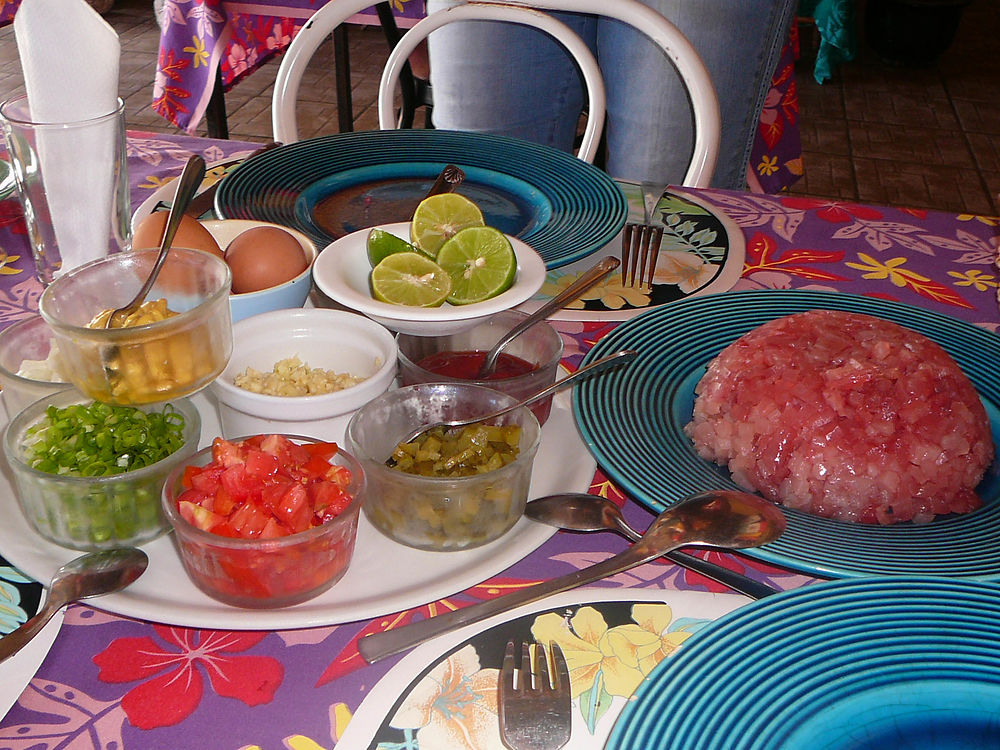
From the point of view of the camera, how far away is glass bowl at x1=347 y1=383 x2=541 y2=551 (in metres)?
0.68

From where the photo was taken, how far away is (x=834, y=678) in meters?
0.56

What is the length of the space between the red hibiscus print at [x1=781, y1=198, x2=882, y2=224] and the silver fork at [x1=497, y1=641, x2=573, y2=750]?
0.88 metres

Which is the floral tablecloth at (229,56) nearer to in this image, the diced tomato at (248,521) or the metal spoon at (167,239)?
the metal spoon at (167,239)

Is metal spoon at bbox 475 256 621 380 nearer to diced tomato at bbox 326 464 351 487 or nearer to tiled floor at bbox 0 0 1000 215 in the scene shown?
diced tomato at bbox 326 464 351 487

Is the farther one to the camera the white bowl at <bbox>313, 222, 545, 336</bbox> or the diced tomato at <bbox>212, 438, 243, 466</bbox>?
the white bowl at <bbox>313, 222, 545, 336</bbox>

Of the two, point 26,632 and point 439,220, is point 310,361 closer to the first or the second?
point 439,220

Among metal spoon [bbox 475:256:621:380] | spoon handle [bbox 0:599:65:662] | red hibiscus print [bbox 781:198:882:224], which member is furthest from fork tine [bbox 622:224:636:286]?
spoon handle [bbox 0:599:65:662]

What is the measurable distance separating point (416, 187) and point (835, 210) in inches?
22.7

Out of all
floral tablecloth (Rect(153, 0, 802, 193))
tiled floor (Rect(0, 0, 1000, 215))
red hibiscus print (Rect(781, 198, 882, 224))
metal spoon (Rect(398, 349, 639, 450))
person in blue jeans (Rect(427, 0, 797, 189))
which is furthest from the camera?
tiled floor (Rect(0, 0, 1000, 215))

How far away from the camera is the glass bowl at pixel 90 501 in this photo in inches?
Result: 25.9

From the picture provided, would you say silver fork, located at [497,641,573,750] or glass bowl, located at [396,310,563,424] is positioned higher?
glass bowl, located at [396,310,563,424]

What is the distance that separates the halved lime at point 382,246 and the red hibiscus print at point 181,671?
426 mm

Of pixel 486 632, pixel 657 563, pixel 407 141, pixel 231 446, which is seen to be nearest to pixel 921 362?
pixel 657 563

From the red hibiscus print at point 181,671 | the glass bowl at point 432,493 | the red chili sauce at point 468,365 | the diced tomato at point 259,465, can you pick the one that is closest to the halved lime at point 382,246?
the red chili sauce at point 468,365
